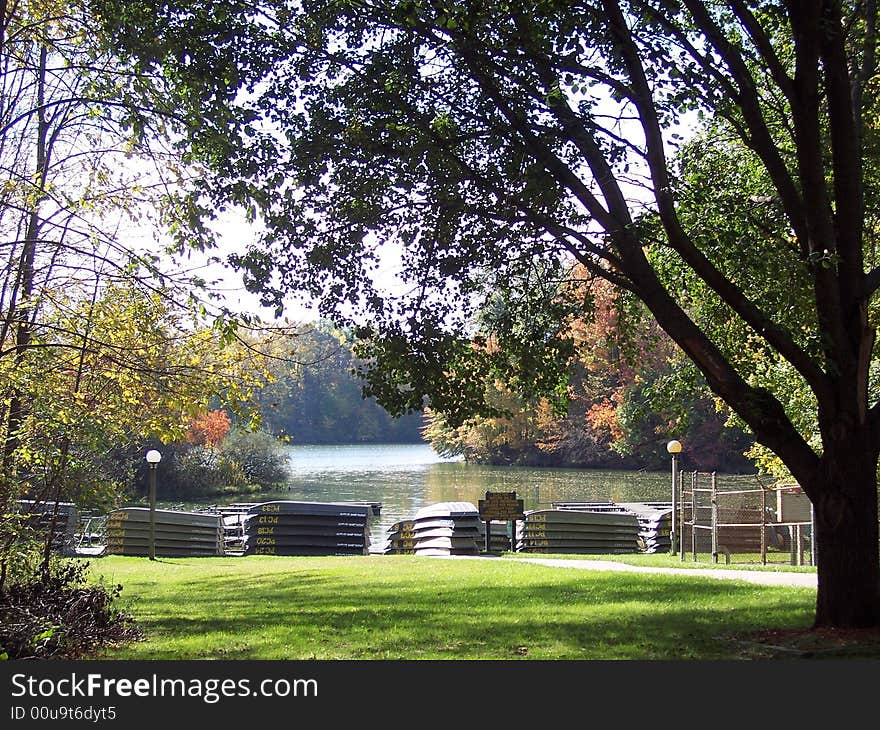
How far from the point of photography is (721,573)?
14.2m

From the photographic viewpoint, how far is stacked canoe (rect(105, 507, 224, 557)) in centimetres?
2256

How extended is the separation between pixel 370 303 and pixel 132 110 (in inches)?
111

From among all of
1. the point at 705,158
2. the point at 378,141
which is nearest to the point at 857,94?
the point at 705,158

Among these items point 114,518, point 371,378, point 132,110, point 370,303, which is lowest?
point 114,518

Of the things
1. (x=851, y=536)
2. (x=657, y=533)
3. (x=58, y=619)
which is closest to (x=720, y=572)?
(x=851, y=536)

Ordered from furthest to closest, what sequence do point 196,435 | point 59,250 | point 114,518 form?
point 196,435 < point 114,518 < point 59,250

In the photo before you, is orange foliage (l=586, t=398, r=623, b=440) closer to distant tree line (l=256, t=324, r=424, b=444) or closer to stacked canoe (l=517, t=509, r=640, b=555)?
stacked canoe (l=517, t=509, r=640, b=555)

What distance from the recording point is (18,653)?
7195 millimetres

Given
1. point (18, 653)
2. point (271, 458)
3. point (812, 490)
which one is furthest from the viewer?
point (271, 458)

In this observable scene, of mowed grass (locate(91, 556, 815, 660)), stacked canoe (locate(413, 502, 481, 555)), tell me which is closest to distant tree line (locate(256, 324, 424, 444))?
stacked canoe (locate(413, 502, 481, 555))

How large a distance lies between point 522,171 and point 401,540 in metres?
17.2

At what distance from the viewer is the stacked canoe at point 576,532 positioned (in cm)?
2334

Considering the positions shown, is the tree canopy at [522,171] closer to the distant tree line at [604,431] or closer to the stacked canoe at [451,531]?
the stacked canoe at [451,531]

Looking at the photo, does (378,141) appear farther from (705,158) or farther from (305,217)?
(705,158)
